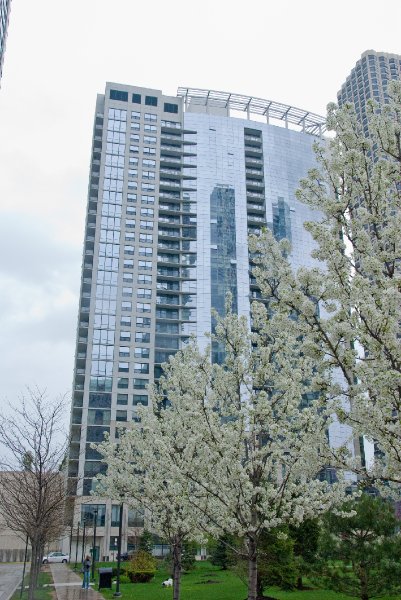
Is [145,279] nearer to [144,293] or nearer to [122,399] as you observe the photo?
[144,293]

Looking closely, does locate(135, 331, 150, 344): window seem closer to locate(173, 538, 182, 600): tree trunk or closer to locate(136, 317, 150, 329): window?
locate(136, 317, 150, 329): window

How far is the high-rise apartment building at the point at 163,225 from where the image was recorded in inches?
3142

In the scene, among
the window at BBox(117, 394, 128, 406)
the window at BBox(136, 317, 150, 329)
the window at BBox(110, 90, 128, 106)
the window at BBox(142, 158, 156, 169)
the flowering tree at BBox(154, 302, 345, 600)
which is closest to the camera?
the flowering tree at BBox(154, 302, 345, 600)

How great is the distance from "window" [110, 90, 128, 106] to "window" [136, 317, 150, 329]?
4141cm

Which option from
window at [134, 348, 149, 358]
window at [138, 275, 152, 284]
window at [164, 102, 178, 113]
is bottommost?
window at [134, 348, 149, 358]

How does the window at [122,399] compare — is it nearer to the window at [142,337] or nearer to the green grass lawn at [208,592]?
the window at [142,337]

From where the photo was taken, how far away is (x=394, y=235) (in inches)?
287

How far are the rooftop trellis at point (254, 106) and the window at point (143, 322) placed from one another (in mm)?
44105

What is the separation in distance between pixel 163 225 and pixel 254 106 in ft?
105

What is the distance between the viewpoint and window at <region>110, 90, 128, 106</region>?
96137 millimetres

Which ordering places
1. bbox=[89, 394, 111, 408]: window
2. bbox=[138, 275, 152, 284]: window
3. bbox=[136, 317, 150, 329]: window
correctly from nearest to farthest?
1. bbox=[89, 394, 111, 408]: window
2. bbox=[136, 317, 150, 329]: window
3. bbox=[138, 275, 152, 284]: window

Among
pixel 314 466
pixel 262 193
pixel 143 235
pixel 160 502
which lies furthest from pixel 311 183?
pixel 262 193

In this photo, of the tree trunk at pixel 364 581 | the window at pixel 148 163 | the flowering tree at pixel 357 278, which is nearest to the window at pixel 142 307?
the window at pixel 148 163

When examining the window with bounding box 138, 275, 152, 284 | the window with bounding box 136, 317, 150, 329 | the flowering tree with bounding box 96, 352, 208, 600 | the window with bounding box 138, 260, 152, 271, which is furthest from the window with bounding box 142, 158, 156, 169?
the flowering tree with bounding box 96, 352, 208, 600
